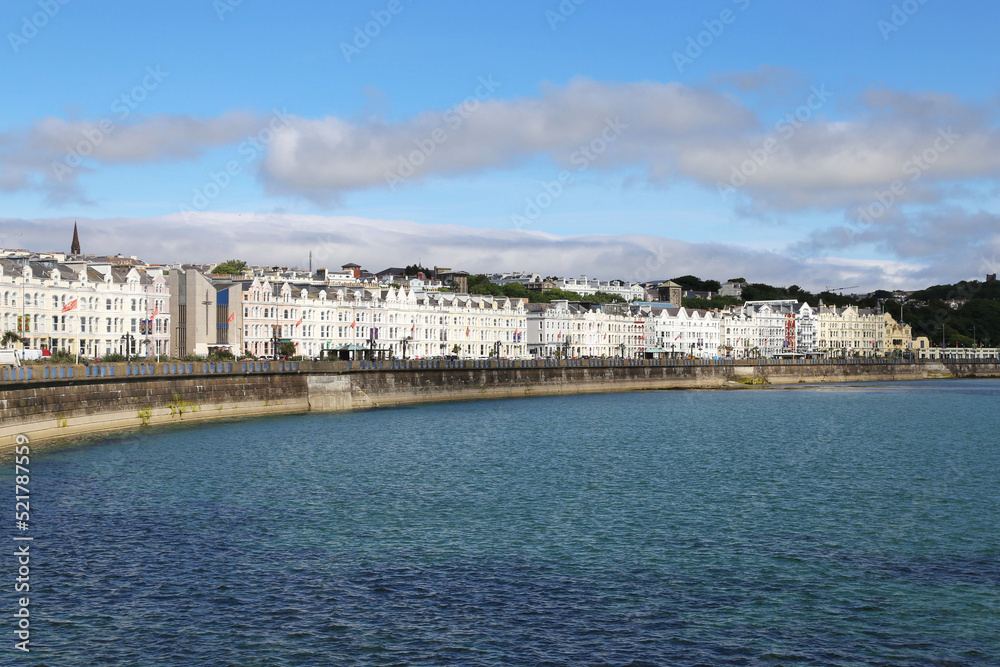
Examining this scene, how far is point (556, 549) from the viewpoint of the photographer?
1284 inches

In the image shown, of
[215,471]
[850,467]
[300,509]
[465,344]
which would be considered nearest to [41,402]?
[215,471]

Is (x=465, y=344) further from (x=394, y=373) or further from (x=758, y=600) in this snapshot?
(x=758, y=600)

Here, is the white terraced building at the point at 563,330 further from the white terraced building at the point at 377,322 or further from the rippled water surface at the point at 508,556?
the rippled water surface at the point at 508,556

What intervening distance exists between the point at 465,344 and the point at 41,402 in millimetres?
106687

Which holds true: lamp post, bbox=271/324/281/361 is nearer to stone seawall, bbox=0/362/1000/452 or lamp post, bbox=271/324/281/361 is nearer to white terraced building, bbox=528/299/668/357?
stone seawall, bbox=0/362/1000/452

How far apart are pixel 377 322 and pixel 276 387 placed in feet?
192

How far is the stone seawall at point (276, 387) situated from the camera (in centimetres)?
6181

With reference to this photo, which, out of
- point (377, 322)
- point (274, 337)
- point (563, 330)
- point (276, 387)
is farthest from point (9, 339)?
point (563, 330)

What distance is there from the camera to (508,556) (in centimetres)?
3156

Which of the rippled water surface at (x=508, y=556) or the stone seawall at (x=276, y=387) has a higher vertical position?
the stone seawall at (x=276, y=387)

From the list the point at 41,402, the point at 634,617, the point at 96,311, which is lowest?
the point at 634,617

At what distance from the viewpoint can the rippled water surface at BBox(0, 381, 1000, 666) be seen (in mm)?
23375

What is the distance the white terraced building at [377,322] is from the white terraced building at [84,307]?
15.0 m

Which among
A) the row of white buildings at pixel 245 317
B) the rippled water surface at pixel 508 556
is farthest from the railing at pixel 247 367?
the row of white buildings at pixel 245 317
